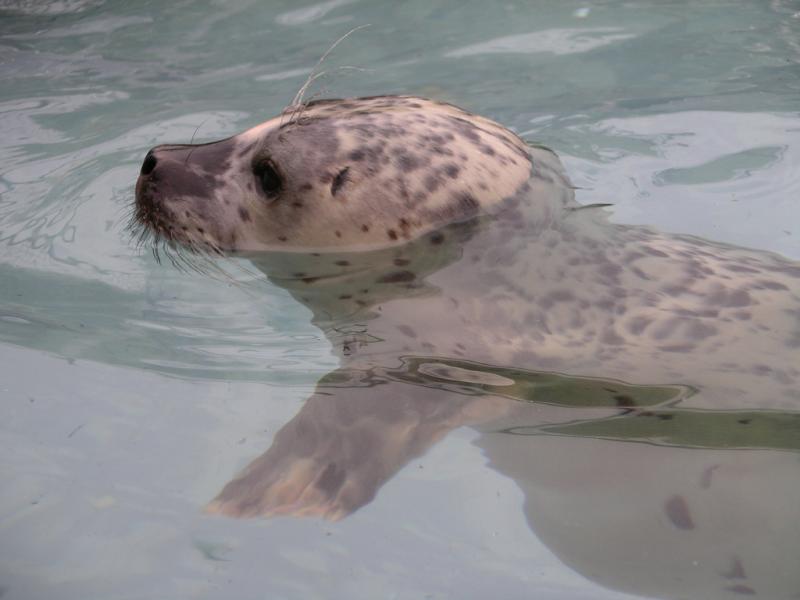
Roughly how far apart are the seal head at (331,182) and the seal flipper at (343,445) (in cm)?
48

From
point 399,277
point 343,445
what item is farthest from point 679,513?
point 399,277

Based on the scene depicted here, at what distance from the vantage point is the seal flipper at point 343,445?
254 cm

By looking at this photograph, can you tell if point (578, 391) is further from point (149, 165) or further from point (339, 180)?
point (149, 165)

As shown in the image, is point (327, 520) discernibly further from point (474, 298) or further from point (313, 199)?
point (313, 199)

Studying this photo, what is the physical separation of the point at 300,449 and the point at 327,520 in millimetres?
234

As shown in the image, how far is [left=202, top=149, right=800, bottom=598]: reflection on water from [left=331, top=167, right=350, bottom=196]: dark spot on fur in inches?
8.9

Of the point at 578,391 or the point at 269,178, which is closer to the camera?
the point at 578,391

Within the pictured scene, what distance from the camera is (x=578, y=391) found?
2.85 metres

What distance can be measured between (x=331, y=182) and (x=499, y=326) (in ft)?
2.21

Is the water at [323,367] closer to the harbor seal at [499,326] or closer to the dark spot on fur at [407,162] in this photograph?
the harbor seal at [499,326]

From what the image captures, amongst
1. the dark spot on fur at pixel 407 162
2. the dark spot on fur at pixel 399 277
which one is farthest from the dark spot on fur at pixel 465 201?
the dark spot on fur at pixel 399 277

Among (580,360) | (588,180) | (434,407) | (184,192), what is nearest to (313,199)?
(184,192)

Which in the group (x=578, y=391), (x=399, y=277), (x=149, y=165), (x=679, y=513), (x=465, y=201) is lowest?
(x=679, y=513)

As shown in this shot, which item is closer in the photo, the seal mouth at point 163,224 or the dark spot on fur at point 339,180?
the dark spot on fur at point 339,180
